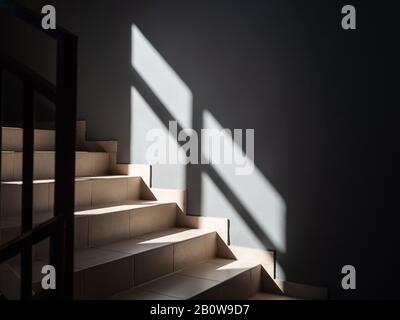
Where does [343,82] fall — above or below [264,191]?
above

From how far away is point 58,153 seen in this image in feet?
4.73

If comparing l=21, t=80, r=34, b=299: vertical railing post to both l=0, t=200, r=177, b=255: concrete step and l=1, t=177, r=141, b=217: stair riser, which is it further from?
l=1, t=177, r=141, b=217: stair riser

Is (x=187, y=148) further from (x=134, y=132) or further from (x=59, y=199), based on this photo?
(x=59, y=199)

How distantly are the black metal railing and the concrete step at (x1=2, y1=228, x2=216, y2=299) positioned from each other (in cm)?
37

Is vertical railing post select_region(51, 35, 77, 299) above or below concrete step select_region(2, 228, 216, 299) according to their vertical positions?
above

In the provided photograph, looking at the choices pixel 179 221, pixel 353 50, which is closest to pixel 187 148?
pixel 179 221

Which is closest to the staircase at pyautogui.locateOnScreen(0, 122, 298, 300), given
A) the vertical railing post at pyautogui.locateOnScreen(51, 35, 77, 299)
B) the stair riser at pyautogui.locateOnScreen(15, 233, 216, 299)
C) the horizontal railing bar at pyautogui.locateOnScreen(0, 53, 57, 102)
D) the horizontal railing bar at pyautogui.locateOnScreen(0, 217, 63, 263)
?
the stair riser at pyautogui.locateOnScreen(15, 233, 216, 299)

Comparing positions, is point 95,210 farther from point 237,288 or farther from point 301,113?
point 301,113

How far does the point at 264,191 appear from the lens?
267cm

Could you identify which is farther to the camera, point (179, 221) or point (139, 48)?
point (139, 48)

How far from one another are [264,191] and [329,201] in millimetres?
431

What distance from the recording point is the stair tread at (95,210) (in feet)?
6.82

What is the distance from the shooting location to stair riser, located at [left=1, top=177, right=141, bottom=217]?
227cm

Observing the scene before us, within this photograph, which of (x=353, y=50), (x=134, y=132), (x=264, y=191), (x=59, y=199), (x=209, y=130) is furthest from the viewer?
(x=134, y=132)
